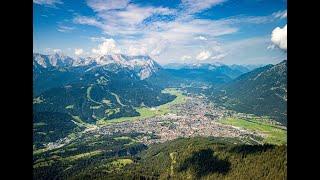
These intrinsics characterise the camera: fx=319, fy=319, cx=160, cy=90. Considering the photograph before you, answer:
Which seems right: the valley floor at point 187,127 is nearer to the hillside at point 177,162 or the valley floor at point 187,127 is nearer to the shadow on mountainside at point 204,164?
the hillside at point 177,162

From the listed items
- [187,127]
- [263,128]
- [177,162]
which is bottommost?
[177,162]

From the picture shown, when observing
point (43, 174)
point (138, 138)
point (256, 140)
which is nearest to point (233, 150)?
point (256, 140)

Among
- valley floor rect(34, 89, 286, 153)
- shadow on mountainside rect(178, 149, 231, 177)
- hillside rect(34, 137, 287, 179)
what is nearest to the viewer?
hillside rect(34, 137, 287, 179)

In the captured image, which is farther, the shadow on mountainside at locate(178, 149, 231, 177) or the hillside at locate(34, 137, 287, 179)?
the shadow on mountainside at locate(178, 149, 231, 177)

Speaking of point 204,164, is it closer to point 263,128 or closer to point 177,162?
point 177,162

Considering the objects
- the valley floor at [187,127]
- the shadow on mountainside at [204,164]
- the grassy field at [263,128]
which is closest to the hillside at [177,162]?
the shadow on mountainside at [204,164]

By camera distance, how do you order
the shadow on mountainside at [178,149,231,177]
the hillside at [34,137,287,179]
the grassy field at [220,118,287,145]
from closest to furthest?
the hillside at [34,137,287,179], the shadow on mountainside at [178,149,231,177], the grassy field at [220,118,287,145]

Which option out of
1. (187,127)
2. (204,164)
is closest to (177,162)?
(204,164)

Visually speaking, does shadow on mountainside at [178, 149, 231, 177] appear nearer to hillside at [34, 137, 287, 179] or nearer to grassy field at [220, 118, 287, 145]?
hillside at [34, 137, 287, 179]

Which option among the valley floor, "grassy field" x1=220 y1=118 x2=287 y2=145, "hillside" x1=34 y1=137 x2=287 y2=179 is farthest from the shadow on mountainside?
"grassy field" x1=220 y1=118 x2=287 y2=145
